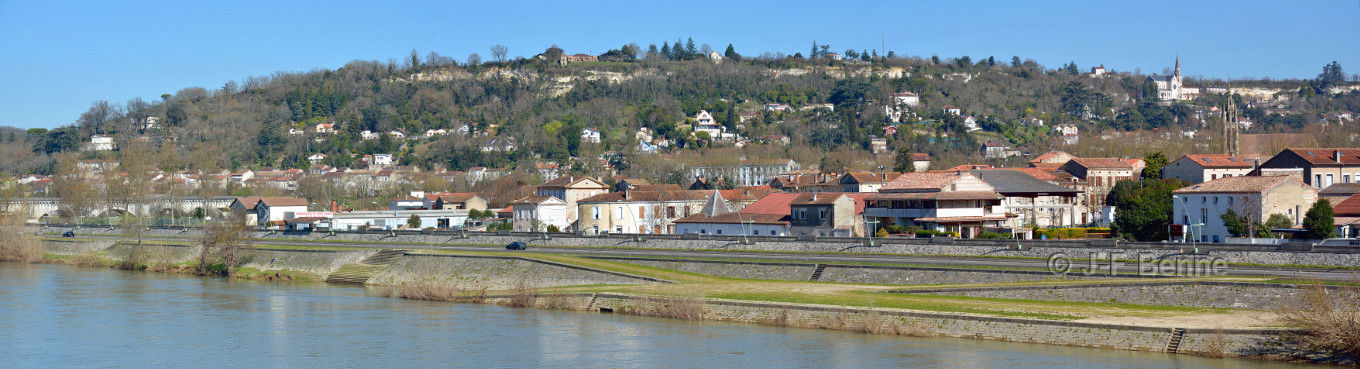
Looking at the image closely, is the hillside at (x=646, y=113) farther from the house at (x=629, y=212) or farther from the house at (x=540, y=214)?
the house at (x=629, y=212)

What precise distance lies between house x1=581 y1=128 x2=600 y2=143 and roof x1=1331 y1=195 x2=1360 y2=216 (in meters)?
101

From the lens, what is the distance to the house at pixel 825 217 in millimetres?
48469

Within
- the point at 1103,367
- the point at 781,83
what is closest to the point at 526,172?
the point at 781,83

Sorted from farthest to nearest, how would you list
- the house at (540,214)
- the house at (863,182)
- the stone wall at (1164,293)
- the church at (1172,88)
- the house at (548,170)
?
1. the church at (1172,88)
2. the house at (548,170)
3. the house at (863,182)
4. the house at (540,214)
5. the stone wall at (1164,293)

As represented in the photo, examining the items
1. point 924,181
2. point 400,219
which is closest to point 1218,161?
point 924,181

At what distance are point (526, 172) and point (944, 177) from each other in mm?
69787

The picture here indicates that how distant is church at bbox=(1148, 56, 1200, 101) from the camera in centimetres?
18938

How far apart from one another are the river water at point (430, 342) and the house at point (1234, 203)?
20.9 metres

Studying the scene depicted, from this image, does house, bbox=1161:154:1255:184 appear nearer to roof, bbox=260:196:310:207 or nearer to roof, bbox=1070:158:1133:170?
roof, bbox=1070:158:1133:170

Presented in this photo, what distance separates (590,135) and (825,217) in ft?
309

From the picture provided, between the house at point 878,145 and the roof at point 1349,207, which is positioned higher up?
the house at point 878,145

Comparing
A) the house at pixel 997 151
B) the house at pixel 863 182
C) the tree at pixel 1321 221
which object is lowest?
the tree at pixel 1321 221

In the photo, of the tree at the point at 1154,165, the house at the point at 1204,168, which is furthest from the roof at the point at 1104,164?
the house at the point at 1204,168

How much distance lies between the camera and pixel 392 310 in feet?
115
